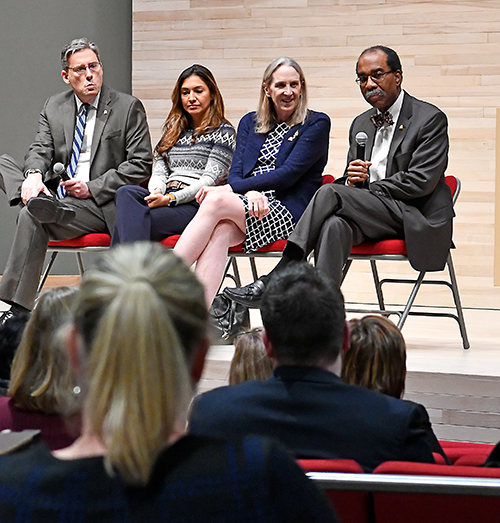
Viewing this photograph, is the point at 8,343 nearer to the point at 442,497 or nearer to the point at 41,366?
the point at 41,366

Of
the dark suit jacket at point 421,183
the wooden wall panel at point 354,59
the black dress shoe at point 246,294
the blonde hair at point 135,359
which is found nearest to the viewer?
the blonde hair at point 135,359

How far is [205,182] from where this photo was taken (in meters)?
3.90

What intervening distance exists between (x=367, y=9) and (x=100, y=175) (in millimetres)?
2507

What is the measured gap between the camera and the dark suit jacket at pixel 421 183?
3441 millimetres

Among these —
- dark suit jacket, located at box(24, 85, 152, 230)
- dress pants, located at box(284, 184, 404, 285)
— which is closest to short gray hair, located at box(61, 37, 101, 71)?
dark suit jacket, located at box(24, 85, 152, 230)

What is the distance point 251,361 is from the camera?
1909mm

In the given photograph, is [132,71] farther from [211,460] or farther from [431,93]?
[211,460]

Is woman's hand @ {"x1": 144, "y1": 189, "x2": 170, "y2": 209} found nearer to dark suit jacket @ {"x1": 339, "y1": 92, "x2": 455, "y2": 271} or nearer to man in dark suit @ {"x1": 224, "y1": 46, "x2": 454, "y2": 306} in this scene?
man in dark suit @ {"x1": 224, "y1": 46, "x2": 454, "y2": 306}

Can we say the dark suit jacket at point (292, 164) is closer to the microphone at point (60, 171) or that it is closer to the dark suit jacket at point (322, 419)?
the microphone at point (60, 171)

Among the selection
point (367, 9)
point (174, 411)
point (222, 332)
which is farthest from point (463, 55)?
point (174, 411)

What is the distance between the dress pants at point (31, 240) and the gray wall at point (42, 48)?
7.72ft

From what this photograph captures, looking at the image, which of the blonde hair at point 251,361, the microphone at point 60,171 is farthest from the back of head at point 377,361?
the microphone at point 60,171

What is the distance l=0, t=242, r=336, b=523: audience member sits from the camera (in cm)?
72

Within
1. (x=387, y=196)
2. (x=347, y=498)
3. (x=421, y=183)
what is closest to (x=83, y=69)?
(x=387, y=196)
